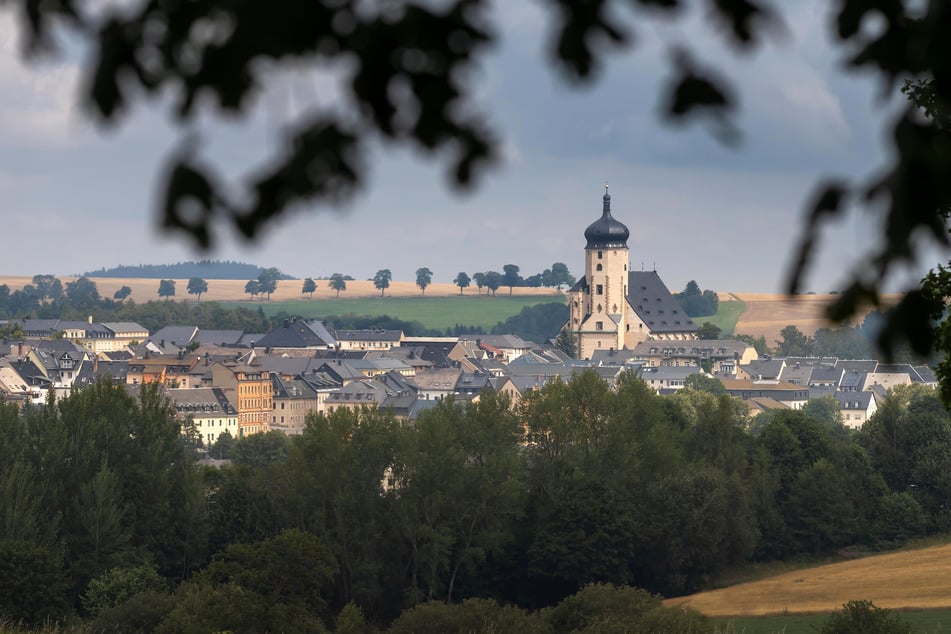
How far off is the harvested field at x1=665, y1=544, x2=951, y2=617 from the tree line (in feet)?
10.2

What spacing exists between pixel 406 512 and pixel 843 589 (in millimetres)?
15151

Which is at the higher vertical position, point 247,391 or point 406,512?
point 247,391

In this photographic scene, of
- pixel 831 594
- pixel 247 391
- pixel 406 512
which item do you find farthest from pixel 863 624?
pixel 247 391

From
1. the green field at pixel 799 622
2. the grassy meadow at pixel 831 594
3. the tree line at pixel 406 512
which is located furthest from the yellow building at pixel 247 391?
the green field at pixel 799 622

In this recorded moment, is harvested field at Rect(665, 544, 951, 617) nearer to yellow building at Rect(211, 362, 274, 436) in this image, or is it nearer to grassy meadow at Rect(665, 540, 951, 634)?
grassy meadow at Rect(665, 540, 951, 634)

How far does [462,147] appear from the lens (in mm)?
3844

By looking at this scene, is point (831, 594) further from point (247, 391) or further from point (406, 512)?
point (247, 391)

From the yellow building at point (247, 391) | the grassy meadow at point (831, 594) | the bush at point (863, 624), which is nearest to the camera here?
the bush at point (863, 624)

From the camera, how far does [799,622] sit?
52.1 meters

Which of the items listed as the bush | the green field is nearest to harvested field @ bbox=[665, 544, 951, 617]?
the green field

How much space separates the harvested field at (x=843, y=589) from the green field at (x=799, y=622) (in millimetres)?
733

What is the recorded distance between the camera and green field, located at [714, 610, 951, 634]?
49219 mm

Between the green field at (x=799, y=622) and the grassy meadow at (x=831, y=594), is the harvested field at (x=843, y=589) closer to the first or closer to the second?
the grassy meadow at (x=831, y=594)

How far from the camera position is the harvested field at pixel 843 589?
54.2 meters
